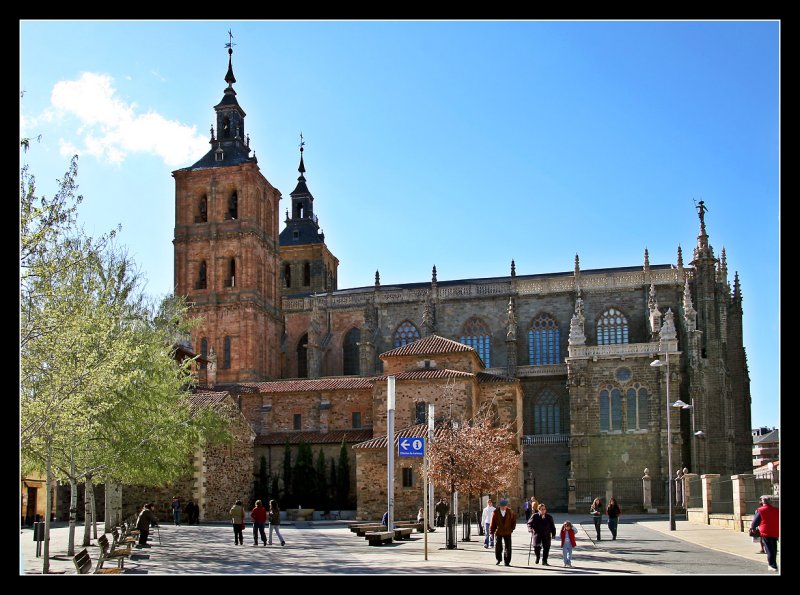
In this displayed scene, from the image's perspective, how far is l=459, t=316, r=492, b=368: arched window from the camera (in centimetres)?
6512

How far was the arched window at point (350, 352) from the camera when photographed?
69062mm

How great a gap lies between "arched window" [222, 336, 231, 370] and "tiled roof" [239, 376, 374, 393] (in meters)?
7.65

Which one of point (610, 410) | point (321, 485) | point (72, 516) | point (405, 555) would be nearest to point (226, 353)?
point (321, 485)

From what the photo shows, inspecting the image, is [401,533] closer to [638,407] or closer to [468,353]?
[468,353]

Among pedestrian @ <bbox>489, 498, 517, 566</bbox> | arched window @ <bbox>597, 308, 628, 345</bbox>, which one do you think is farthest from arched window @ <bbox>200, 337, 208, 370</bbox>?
pedestrian @ <bbox>489, 498, 517, 566</bbox>

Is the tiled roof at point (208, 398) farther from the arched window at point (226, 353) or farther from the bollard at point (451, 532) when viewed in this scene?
the bollard at point (451, 532)

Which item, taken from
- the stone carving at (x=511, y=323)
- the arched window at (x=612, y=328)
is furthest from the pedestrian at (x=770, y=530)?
the arched window at (x=612, y=328)

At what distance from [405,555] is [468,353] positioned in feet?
89.2

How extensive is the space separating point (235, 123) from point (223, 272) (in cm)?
1250

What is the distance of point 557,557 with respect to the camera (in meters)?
24.0

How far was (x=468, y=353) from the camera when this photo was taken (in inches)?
2009

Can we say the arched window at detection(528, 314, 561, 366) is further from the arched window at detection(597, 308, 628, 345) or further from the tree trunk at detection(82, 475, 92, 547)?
the tree trunk at detection(82, 475, 92, 547)
